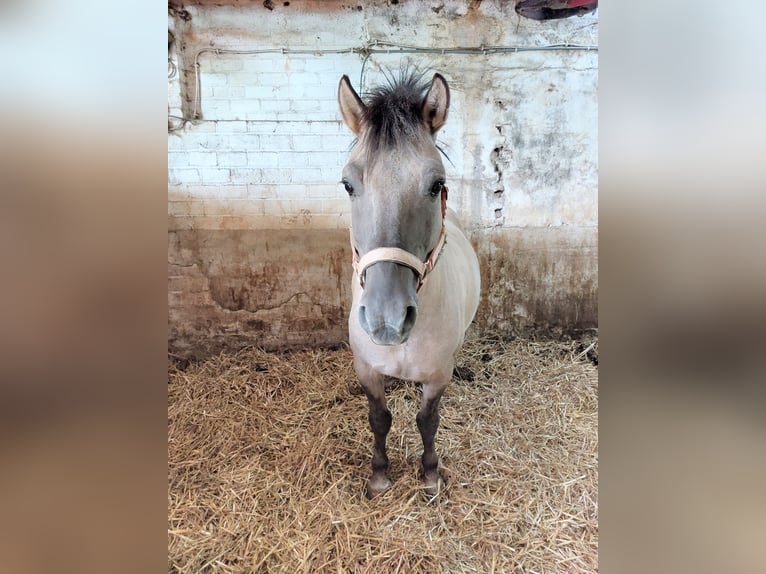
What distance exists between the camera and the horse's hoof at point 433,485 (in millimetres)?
1270

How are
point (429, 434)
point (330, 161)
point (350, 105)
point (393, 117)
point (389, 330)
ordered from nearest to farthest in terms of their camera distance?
point (389, 330), point (393, 117), point (350, 105), point (429, 434), point (330, 161)

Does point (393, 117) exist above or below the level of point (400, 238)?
above

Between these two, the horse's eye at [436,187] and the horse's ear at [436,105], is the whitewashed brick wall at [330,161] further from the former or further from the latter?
the horse's eye at [436,187]

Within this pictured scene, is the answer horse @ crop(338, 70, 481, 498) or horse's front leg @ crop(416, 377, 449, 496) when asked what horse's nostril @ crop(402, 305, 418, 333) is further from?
horse's front leg @ crop(416, 377, 449, 496)

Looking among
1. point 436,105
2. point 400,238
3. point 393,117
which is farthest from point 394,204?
point 436,105

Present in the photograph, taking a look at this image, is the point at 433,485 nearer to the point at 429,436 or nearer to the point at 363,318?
the point at 429,436

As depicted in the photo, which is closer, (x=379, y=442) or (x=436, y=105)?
(x=436, y=105)

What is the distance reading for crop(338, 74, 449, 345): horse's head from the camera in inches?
32.2

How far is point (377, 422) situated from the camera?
1.28 meters

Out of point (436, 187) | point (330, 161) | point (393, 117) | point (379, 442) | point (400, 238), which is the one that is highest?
point (330, 161)

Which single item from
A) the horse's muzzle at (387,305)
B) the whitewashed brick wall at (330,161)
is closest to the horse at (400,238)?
the horse's muzzle at (387,305)

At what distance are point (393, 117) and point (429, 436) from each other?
102 cm
